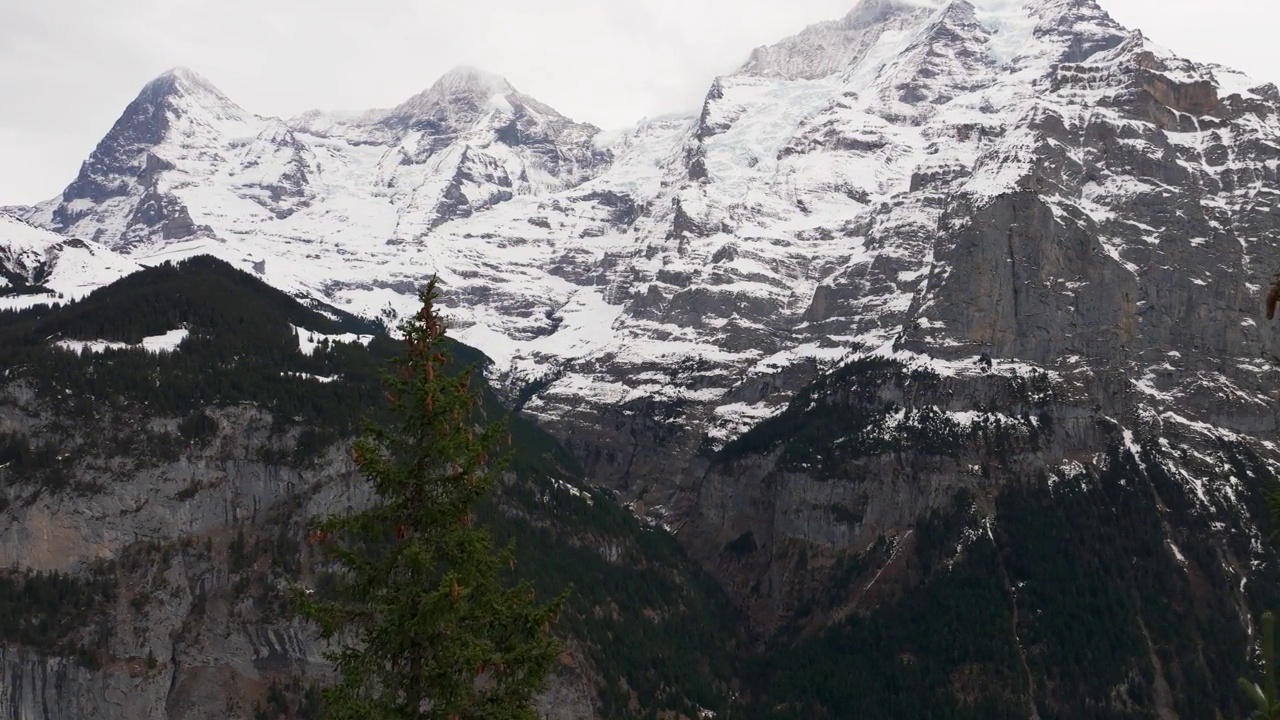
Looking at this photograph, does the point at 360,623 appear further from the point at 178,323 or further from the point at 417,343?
the point at 178,323

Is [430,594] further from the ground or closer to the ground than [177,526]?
further from the ground

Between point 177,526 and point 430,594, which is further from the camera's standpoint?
point 177,526

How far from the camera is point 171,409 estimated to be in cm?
17488

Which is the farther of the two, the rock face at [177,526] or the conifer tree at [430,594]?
the rock face at [177,526]

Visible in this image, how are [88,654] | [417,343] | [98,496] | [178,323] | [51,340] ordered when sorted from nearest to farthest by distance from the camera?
[417,343], [88,654], [98,496], [51,340], [178,323]

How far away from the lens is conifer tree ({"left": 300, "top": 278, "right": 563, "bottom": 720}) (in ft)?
88.9

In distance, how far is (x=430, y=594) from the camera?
2670cm

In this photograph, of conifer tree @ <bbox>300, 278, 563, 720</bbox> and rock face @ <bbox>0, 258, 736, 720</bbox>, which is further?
rock face @ <bbox>0, 258, 736, 720</bbox>

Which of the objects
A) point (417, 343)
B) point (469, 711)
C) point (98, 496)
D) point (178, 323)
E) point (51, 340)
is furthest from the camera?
point (178, 323)

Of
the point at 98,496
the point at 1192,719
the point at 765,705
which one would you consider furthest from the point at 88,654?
the point at 1192,719

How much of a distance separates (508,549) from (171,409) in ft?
514

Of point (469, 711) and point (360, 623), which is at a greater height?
point (360, 623)

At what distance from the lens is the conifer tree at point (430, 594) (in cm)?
2711

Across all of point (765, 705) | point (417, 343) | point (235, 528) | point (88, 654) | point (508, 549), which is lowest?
point (765, 705)
